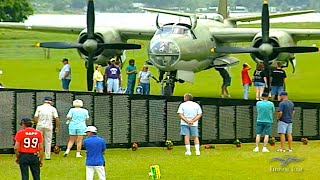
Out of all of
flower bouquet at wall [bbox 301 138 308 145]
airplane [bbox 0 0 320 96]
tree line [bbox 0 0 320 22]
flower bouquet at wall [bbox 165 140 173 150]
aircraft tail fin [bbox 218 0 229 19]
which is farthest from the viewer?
tree line [bbox 0 0 320 22]

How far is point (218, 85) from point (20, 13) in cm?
5699

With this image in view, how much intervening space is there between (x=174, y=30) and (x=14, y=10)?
64.2 m

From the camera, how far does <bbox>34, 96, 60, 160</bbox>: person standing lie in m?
28.1

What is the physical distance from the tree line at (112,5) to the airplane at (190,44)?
5419 cm

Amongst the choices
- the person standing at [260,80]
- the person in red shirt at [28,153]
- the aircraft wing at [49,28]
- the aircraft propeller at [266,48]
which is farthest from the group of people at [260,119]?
the aircraft wing at [49,28]

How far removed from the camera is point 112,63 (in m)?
42.1

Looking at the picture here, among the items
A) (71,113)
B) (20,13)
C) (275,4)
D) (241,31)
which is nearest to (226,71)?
(241,31)

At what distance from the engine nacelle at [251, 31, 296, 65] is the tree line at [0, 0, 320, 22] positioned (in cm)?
5909

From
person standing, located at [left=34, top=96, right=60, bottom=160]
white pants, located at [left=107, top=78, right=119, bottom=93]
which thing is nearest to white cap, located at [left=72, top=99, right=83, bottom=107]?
person standing, located at [left=34, top=96, right=60, bottom=160]

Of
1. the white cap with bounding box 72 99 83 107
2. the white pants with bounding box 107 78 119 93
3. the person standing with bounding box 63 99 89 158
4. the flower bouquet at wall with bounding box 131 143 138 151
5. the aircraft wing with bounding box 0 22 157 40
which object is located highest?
the aircraft wing with bounding box 0 22 157 40

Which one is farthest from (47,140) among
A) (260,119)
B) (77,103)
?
(260,119)

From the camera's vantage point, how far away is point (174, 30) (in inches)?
1678

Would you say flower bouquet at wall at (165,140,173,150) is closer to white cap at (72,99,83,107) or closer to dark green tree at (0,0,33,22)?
white cap at (72,99,83,107)

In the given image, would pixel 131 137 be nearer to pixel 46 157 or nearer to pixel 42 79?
pixel 46 157
